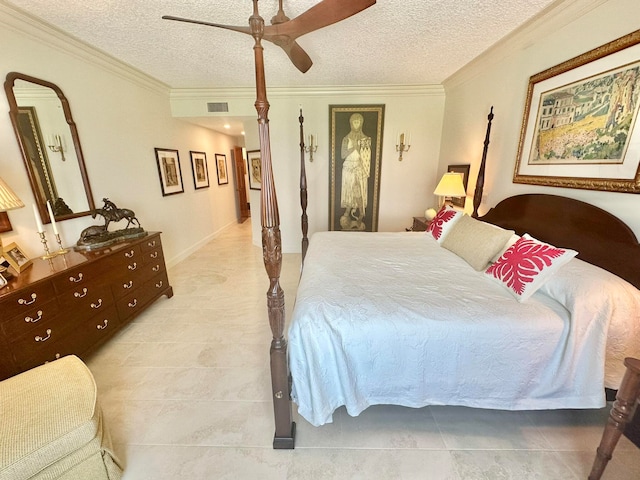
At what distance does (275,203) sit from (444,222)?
80.1 inches

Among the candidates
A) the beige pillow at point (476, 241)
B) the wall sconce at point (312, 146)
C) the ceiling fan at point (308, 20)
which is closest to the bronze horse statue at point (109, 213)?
the ceiling fan at point (308, 20)

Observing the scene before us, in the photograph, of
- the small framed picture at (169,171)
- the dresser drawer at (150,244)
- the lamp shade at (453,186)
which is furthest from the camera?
the small framed picture at (169,171)

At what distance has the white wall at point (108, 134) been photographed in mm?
1936

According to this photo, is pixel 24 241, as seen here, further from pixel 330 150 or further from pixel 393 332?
pixel 330 150

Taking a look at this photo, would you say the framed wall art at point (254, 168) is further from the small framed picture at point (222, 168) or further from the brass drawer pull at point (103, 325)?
the brass drawer pull at point (103, 325)

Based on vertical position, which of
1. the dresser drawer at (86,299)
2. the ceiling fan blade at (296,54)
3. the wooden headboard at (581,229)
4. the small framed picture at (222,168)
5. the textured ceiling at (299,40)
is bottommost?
the dresser drawer at (86,299)

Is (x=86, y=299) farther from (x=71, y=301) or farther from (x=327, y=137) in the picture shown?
(x=327, y=137)

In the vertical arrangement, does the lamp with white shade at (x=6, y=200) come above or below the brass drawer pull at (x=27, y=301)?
above

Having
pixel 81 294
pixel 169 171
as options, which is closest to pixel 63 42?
pixel 169 171

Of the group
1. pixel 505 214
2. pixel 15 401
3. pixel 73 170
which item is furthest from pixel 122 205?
pixel 505 214

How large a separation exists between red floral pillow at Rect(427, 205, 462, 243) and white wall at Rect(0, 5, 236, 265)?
3.47 m

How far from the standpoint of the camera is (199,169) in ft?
15.1

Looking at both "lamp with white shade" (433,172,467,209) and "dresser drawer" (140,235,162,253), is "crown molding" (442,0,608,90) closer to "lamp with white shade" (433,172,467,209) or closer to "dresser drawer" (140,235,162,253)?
"lamp with white shade" (433,172,467,209)

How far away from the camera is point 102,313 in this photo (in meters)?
2.04
